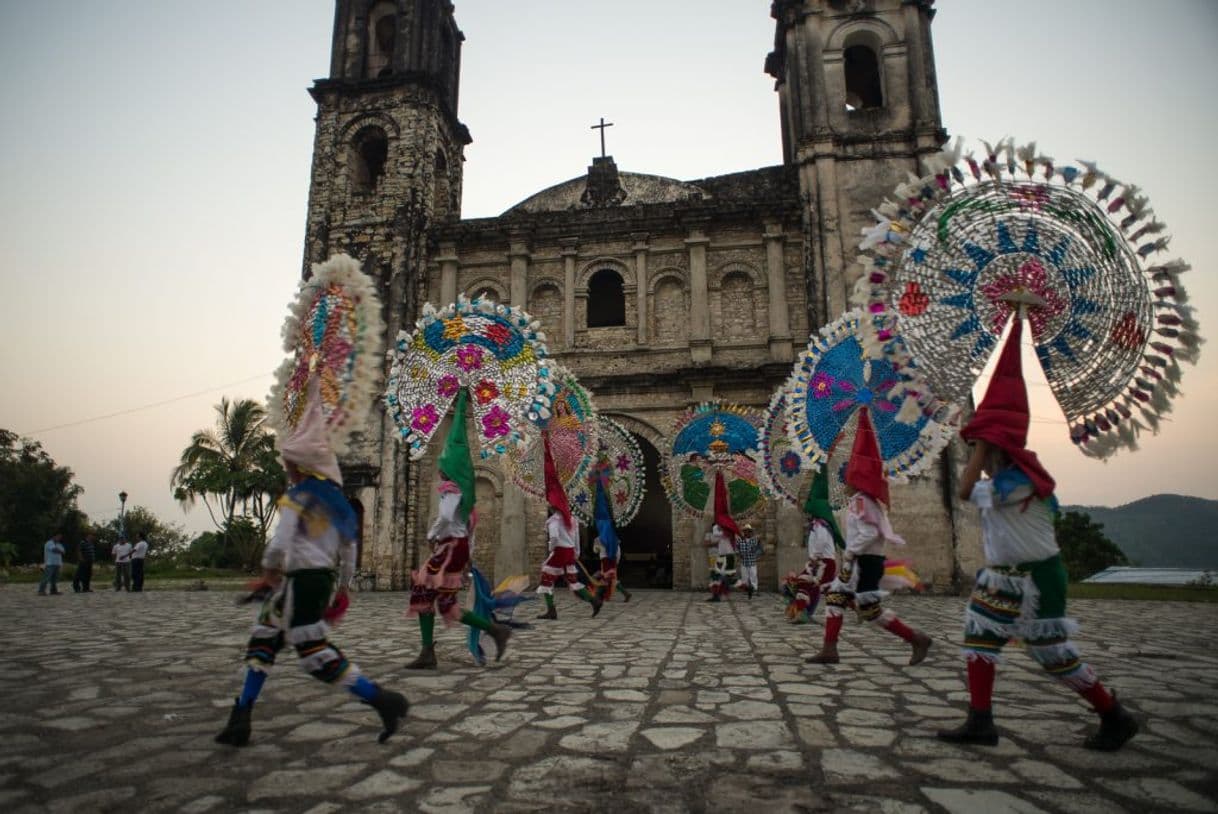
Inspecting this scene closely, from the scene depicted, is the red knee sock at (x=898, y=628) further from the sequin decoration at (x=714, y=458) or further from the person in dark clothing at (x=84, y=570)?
the person in dark clothing at (x=84, y=570)

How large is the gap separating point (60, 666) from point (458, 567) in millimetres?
3253

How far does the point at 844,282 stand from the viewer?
599 inches

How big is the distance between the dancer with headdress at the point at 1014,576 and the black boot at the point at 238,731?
3253 millimetres

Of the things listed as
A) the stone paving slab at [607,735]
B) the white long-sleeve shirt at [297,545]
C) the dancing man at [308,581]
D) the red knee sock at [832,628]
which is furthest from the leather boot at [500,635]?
the red knee sock at [832,628]

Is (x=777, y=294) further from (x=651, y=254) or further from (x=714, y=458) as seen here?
(x=714, y=458)

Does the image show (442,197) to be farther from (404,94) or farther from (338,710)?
(338,710)

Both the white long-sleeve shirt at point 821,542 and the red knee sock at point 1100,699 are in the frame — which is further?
the white long-sleeve shirt at point 821,542

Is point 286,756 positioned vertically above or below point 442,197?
below

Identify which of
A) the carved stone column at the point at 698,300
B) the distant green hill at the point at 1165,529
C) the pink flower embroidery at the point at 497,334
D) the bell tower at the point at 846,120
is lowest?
the distant green hill at the point at 1165,529

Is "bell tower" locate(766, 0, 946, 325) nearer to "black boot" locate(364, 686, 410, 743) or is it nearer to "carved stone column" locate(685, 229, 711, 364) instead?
"carved stone column" locate(685, 229, 711, 364)

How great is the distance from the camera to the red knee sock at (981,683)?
3139 mm

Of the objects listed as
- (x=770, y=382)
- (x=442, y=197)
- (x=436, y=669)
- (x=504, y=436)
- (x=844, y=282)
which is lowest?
(x=436, y=669)

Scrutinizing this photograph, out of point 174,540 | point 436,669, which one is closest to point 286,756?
point 436,669

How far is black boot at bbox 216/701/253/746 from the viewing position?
3.13 meters
